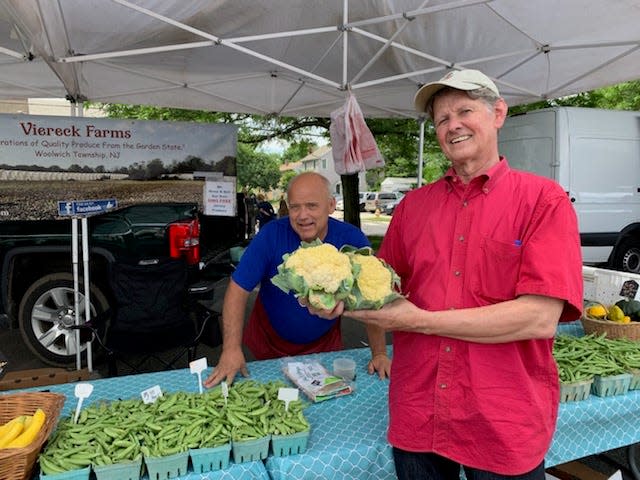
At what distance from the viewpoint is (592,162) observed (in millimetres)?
7637

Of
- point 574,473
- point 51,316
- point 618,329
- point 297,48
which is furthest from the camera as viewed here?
point 297,48

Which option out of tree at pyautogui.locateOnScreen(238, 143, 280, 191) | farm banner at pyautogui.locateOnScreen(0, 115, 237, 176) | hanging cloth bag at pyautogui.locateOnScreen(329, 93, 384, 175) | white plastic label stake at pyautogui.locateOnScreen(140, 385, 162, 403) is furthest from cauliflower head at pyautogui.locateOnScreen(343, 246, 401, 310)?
tree at pyautogui.locateOnScreen(238, 143, 280, 191)

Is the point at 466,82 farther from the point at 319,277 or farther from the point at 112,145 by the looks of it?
the point at 112,145

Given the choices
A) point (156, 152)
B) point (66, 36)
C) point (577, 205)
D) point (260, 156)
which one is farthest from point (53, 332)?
point (260, 156)

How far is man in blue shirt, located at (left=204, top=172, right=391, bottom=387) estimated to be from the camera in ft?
7.77

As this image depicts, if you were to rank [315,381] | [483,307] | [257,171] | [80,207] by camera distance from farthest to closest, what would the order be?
[257,171], [80,207], [315,381], [483,307]

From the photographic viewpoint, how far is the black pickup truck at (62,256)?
4.44m

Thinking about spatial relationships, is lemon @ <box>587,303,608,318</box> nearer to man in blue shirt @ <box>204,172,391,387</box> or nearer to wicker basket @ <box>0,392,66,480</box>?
man in blue shirt @ <box>204,172,391,387</box>

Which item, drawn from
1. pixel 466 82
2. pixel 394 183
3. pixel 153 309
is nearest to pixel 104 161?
pixel 153 309

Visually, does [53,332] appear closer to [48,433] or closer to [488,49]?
[48,433]

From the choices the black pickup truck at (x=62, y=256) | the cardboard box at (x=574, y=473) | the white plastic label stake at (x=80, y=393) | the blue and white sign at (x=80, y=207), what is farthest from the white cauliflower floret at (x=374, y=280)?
the black pickup truck at (x=62, y=256)

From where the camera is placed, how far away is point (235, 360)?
7.40ft

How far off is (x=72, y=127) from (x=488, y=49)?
461 cm

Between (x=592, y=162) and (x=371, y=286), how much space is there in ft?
25.4
